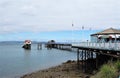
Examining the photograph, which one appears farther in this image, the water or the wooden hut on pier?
the water

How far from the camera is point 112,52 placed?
104ft

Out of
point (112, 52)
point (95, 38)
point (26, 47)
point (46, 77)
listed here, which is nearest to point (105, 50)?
point (112, 52)

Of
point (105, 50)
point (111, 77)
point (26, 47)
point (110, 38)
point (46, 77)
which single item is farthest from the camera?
point (26, 47)

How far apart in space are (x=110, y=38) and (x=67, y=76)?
10.9 m

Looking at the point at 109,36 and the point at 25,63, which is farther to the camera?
the point at 25,63

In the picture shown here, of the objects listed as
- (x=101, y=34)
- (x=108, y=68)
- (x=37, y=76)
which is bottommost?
→ (x=37, y=76)

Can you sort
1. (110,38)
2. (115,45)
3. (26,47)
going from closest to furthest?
(115,45)
(110,38)
(26,47)

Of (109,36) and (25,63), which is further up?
(109,36)

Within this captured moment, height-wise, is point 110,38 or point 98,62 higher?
point 110,38

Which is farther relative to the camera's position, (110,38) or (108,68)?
(110,38)

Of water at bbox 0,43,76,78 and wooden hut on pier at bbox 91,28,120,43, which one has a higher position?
wooden hut on pier at bbox 91,28,120,43

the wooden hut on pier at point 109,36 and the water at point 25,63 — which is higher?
the wooden hut on pier at point 109,36

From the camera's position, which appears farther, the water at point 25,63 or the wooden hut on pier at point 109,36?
the water at point 25,63

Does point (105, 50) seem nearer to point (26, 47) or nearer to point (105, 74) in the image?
point (105, 74)
